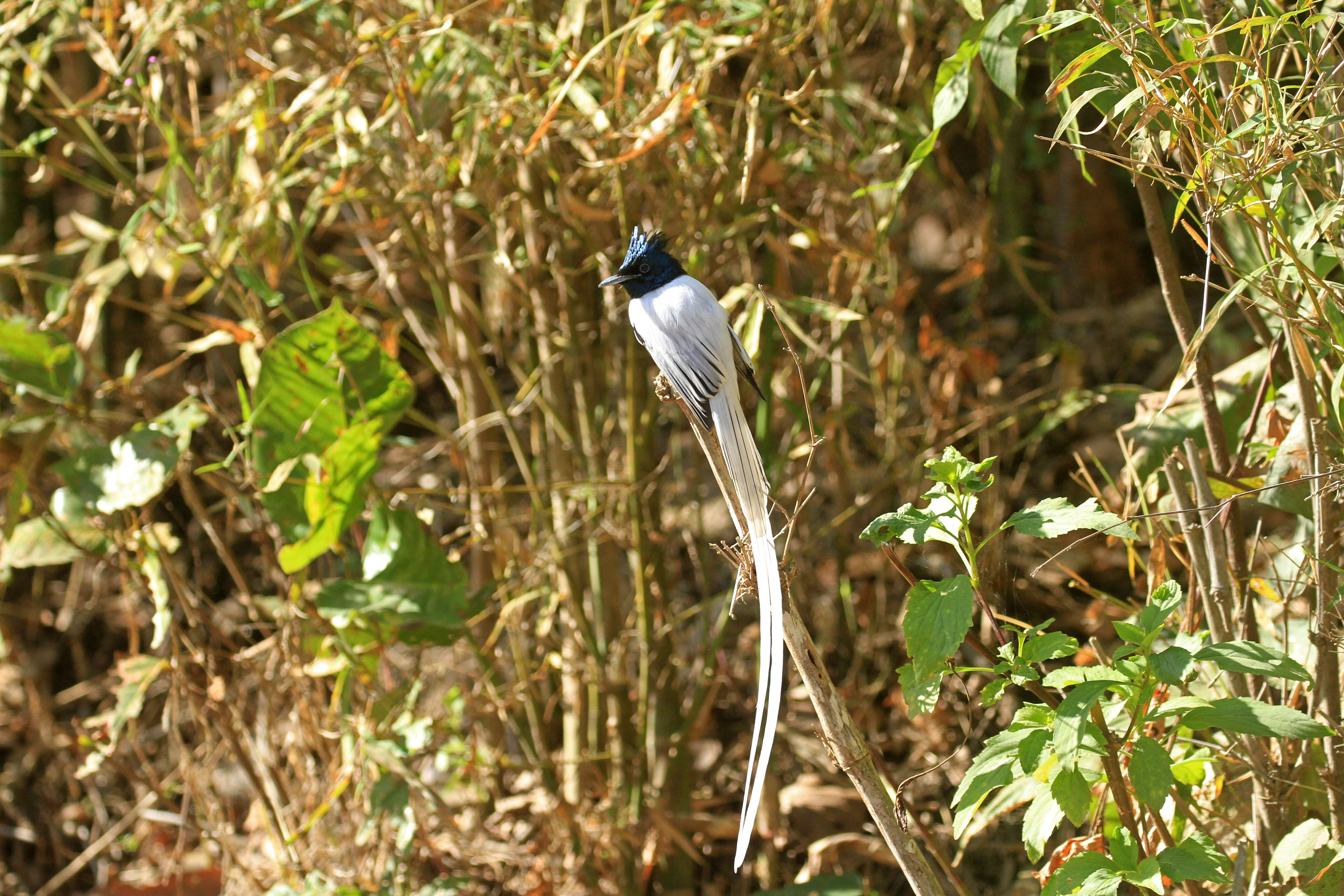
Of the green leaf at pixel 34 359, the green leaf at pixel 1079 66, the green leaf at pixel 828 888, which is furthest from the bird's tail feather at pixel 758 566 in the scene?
the green leaf at pixel 34 359

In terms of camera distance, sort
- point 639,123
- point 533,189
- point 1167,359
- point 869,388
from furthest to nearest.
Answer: point 1167,359 → point 869,388 → point 533,189 → point 639,123

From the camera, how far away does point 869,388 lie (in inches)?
114

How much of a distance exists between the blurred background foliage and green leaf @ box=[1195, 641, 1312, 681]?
244mm

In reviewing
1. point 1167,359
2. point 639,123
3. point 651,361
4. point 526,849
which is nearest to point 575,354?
point 651,361

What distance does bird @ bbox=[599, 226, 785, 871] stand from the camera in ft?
3.59

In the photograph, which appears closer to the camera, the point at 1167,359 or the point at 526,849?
the point at 526,849

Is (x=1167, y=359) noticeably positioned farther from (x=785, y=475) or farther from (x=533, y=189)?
(x=533, y=189)

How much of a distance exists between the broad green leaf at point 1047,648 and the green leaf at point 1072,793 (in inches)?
4.5

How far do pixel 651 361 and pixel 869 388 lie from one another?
0.90m

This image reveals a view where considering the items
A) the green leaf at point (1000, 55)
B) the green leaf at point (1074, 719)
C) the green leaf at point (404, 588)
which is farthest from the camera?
the green leaf at point (404, 588)

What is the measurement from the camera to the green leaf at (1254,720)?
1069 millimetres

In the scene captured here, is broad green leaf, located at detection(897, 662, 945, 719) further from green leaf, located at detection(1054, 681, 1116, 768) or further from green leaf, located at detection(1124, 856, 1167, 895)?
green leaf, located at detection(1124, 856, 1167, 895)

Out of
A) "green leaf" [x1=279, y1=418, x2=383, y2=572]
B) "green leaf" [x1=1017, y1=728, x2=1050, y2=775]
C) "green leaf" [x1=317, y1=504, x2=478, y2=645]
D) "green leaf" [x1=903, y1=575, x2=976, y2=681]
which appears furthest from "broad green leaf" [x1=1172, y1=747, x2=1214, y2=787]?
"green leaf" [x1=279, y1=418, x2=383, y2=572]

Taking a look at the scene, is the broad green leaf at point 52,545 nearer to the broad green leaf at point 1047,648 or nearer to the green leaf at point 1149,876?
the broad green leaf at point 1047,648
